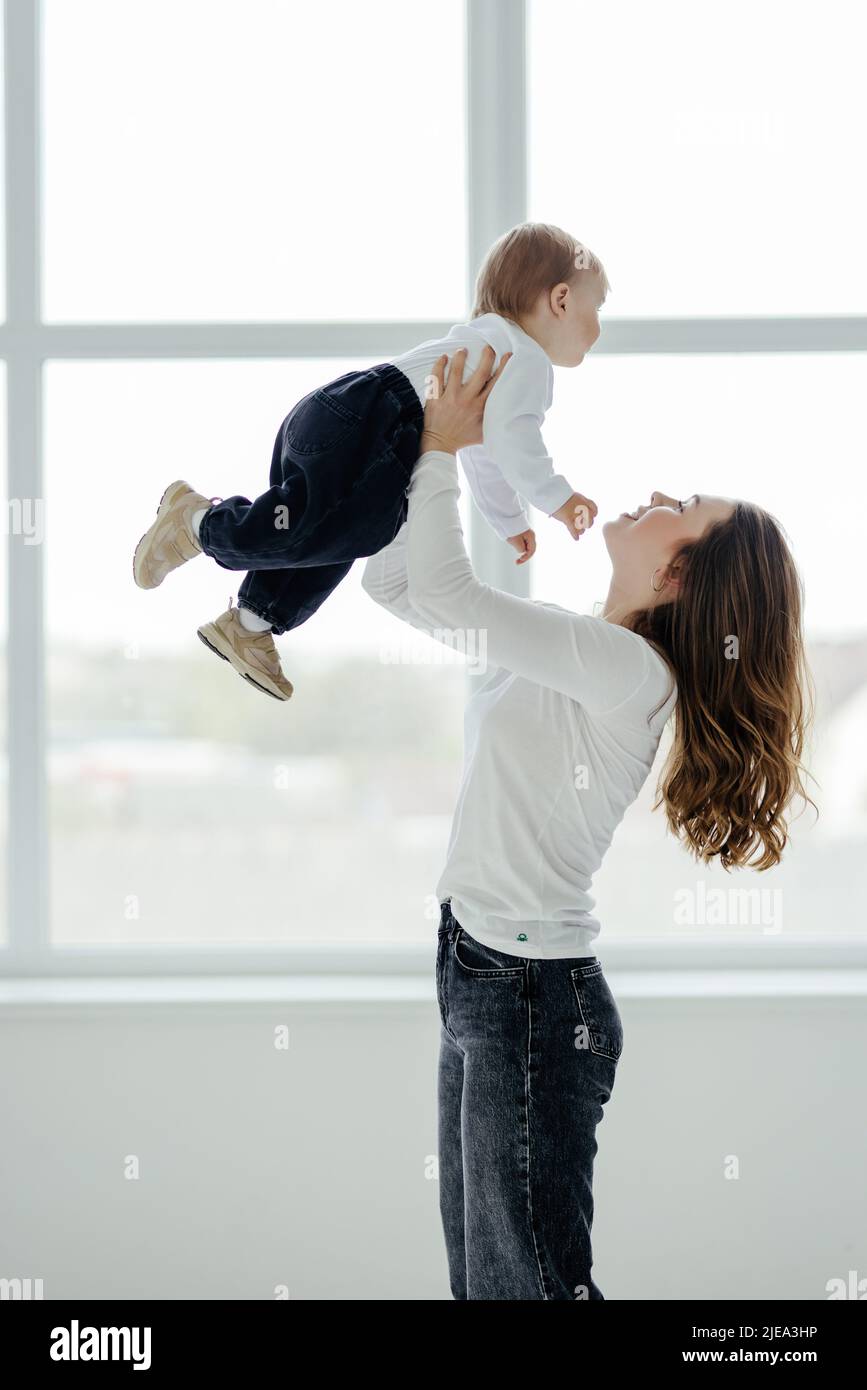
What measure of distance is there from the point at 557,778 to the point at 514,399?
1.53 feet

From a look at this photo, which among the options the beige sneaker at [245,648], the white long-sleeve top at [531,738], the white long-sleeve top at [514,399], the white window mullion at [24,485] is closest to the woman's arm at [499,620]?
the white long-sleeve top at [531,738]

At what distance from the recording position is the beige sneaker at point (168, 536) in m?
1.43

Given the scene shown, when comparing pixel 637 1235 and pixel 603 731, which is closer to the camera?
pixel 603 731

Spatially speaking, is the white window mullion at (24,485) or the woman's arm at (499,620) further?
the white window mullion at (24,485)

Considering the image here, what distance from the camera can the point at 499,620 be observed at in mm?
1200

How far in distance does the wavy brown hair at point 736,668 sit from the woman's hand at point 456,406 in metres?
0.30

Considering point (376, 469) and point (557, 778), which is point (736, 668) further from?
point (376, 469)

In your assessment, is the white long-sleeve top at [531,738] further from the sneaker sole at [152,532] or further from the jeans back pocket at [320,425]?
the sneaker sole at [152,532]

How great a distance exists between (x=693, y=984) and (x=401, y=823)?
642 mm

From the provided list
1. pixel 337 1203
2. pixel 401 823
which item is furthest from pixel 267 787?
pixel 337 1203

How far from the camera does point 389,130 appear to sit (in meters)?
2.20

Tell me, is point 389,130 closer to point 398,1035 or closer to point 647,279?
point 647,279

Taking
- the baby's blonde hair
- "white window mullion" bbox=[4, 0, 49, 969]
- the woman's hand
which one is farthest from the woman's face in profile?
"white window mullion" bbox=[4, 0, 49, 969]

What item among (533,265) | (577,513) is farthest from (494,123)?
(577,513)
